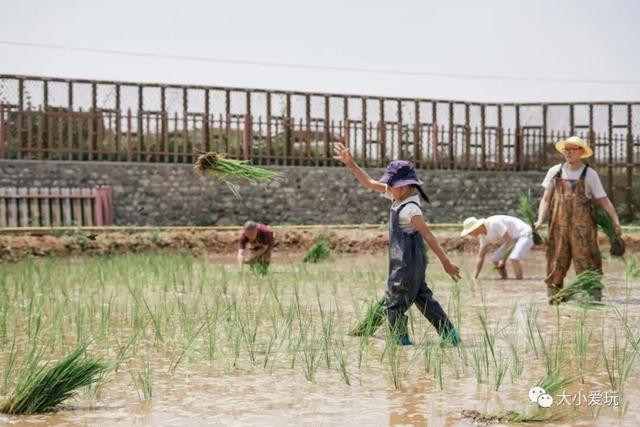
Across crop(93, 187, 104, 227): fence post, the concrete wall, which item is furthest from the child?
crop(93, 187, 104, 227): fence post

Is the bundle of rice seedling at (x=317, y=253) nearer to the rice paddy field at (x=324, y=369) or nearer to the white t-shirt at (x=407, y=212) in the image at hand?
the rice paddy field at (x=324, y=369)

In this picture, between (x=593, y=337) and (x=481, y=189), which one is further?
(x=481, y=189)

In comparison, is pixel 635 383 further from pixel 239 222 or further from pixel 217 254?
pixel 239 222

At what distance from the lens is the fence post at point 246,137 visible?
72.4 feet

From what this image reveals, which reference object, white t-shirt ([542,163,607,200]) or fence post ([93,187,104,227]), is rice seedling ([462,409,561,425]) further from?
fence post ([93,187,104,227])

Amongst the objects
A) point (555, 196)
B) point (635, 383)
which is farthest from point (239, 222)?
point (635, 383)

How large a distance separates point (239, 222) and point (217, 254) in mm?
4589

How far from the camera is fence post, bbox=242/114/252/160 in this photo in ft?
72.4

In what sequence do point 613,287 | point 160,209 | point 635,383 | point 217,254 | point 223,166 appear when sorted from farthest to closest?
point 160,209
point 217,254
point 613,287
point 223,166
point 635,383

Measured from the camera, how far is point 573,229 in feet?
28.4

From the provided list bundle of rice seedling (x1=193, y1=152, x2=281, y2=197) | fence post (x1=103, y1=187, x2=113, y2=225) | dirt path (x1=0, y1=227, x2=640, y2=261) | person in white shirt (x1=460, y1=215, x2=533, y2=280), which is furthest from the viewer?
fence post (x1=103, y1=187, x2=113, y2=225)

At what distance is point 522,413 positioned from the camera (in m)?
4.30

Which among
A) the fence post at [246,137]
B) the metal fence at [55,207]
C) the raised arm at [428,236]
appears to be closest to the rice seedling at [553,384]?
the raised arm at [428,236]

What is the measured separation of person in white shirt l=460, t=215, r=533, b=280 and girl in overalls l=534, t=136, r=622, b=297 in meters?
2.48
